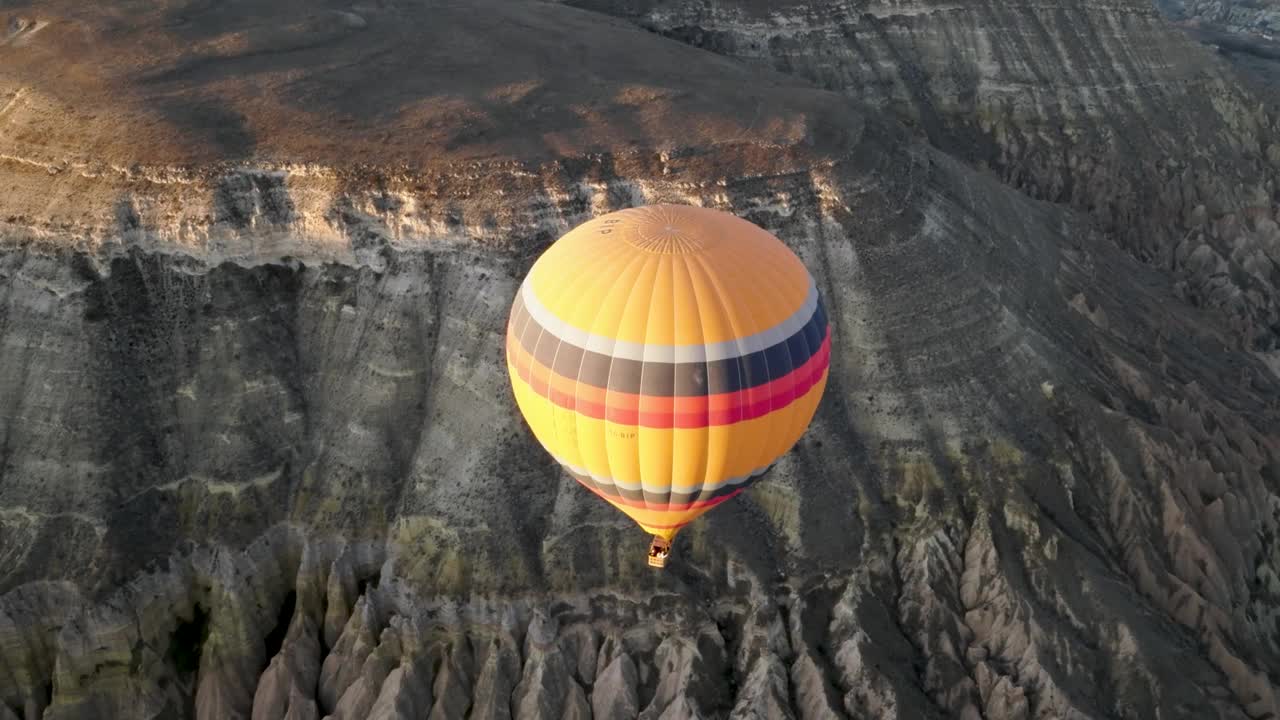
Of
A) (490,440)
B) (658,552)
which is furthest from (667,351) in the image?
(490,440)

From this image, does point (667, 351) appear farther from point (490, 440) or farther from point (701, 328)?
point (490, 440)

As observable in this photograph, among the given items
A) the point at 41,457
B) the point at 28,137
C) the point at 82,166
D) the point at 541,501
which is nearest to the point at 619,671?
the point at 541,501

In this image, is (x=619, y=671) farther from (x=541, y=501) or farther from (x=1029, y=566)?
(x=1029, y=566)

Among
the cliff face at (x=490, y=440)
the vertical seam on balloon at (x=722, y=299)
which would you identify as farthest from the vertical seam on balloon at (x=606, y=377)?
the cliff face at (x=490, y=440)


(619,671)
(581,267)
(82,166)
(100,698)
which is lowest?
(100,698)

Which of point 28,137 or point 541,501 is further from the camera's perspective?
point 28,137

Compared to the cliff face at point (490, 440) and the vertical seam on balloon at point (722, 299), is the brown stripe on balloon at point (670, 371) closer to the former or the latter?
the vertical seam on balloon at point (722, 299)
